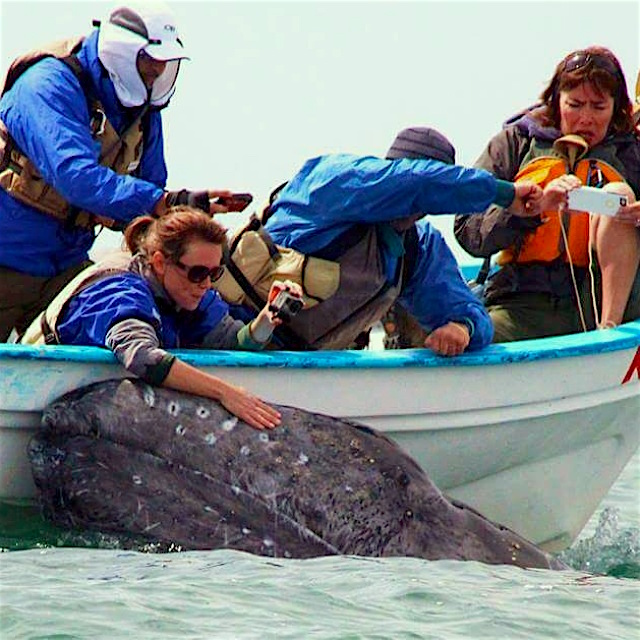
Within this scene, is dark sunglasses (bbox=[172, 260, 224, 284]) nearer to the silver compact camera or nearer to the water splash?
the silver compact camera

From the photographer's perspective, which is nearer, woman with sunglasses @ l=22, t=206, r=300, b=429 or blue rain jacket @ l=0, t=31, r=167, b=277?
woman with sunglasses @ l=22, t=206, r=300, b=429

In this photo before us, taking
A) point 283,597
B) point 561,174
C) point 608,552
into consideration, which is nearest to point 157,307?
point 283,597

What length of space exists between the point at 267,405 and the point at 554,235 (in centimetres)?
260

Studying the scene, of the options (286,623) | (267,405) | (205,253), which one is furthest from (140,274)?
(286,623)

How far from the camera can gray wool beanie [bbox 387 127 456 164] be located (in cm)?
873

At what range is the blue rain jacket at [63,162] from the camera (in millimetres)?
8656

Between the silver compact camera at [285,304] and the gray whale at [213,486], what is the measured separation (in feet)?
1.81

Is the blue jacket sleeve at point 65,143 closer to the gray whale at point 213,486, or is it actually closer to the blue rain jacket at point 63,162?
the blue rain jacket at point 63,162

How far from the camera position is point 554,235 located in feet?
32.9

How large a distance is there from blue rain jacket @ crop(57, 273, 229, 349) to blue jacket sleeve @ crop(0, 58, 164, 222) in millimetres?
571

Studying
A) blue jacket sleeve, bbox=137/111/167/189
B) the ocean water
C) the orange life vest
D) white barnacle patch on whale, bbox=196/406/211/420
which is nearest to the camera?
the ocean water

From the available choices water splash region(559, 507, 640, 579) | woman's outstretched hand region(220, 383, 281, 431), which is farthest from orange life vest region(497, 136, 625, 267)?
woman's outstretched hand region(220, 383, 281, 431)

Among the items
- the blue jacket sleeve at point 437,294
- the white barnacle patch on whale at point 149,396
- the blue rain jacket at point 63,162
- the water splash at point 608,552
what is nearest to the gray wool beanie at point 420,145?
the blue jacket sleeve at point 437,294

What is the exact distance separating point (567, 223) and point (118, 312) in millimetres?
3021
